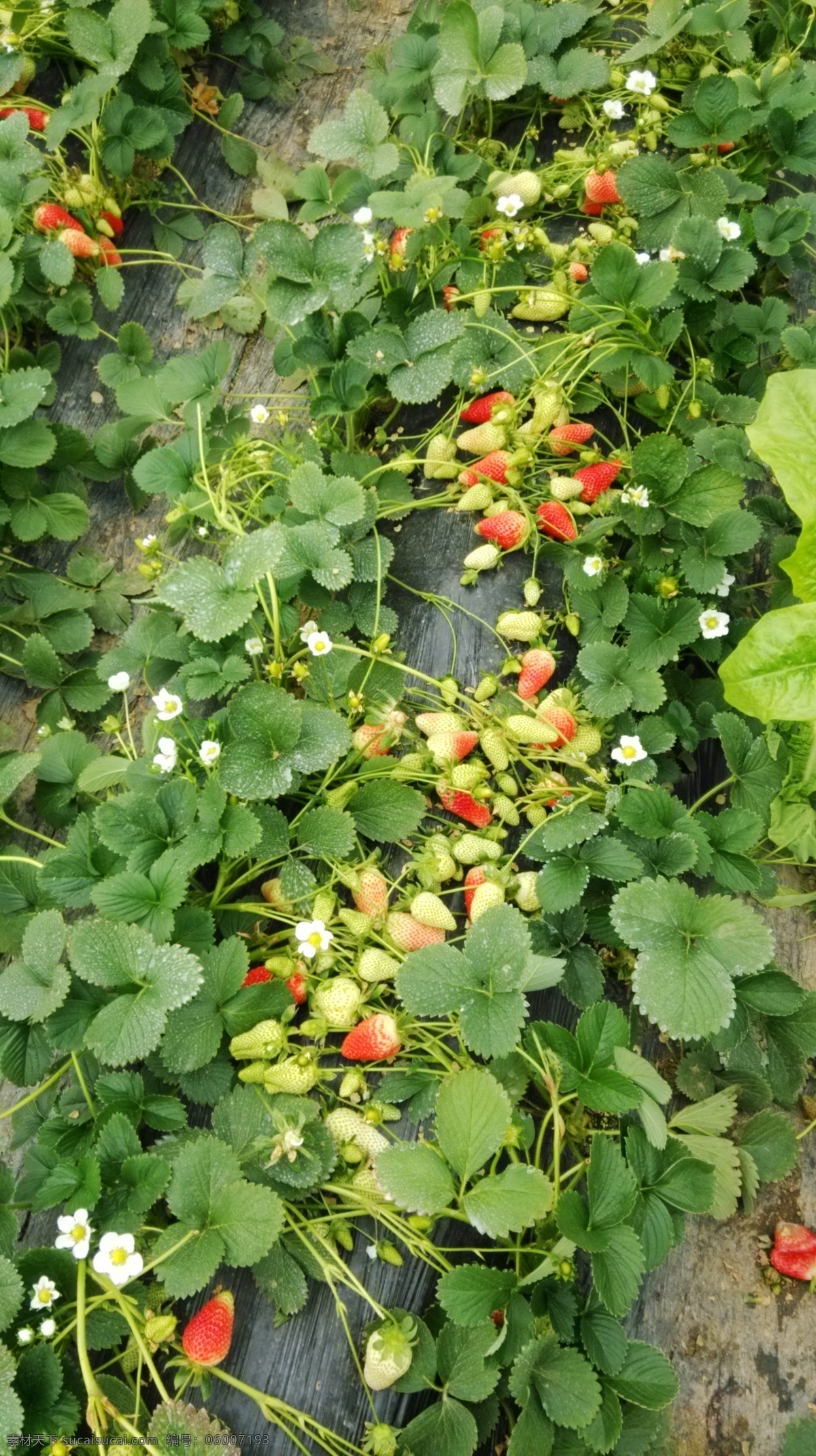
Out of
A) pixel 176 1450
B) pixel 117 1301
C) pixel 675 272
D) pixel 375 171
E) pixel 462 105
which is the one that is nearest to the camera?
pixel 176 1450

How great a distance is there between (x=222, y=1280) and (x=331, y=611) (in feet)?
3.05

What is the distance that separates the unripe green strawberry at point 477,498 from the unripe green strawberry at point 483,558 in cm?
7

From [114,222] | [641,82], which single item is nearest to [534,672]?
[641,82]

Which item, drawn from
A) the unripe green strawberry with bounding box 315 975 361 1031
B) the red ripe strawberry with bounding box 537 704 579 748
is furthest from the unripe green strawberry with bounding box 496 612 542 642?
the unripe green strawberry with bounding box 315 975 361 1031

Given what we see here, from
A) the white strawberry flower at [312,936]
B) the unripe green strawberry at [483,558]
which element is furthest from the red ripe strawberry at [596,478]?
the white strawberry flower at [312,936]

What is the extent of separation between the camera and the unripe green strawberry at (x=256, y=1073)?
3.97ft

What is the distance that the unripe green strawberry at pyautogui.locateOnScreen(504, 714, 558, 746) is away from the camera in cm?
140

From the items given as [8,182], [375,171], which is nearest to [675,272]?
[375,171]

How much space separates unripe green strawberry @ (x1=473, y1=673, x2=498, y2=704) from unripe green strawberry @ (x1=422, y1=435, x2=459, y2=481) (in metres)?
0.41

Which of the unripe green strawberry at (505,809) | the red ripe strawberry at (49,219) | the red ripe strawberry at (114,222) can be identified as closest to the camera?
the unripe green strawberry at (505,809)

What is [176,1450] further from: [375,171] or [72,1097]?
[375,171]

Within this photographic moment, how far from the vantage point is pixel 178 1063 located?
3.94 feet

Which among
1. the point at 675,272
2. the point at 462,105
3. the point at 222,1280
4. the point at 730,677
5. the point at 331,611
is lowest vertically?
the point at 222,1280

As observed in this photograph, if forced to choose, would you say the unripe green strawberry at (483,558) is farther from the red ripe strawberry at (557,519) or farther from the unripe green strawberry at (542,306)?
the unripe green strawberry at (542,306)
